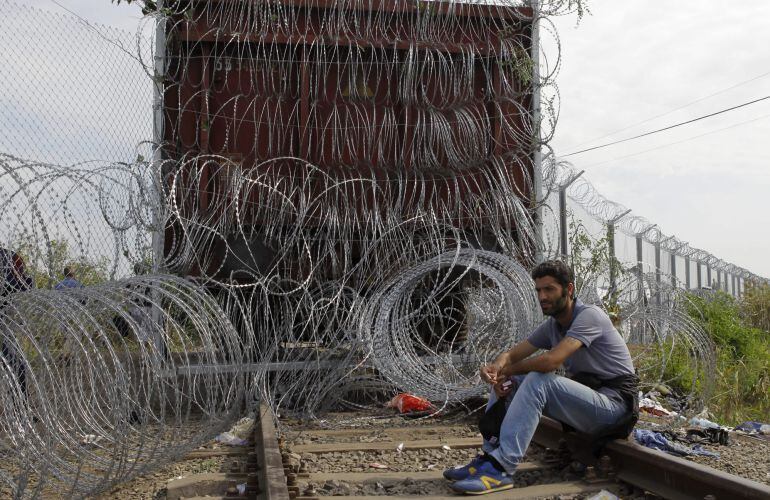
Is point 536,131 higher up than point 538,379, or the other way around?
point 536,131

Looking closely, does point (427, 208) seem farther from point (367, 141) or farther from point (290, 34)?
point (290, 34)

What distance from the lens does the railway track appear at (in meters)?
4.10

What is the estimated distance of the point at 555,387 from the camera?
4504mm

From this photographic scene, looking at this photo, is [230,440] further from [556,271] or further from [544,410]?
[556,271]

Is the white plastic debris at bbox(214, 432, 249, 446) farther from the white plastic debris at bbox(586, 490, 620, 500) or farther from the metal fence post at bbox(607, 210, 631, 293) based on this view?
the metal fence post at bbox(607, 210, 631, 293)

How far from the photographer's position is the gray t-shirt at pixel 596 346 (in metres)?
4.66

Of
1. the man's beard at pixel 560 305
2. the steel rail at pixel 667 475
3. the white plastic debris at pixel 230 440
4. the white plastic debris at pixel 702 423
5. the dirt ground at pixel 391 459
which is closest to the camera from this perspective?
the steel rail at pixel 667 475

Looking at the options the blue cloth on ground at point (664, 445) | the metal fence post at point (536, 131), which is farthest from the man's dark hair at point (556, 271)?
the metal fence post at point (536, 131)

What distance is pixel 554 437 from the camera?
5.50m

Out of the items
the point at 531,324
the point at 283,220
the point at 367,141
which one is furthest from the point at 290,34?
the point at 531,324

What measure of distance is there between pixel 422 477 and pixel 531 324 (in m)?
2.12

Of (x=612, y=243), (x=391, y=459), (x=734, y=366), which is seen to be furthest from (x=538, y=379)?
(x=734, y=366)

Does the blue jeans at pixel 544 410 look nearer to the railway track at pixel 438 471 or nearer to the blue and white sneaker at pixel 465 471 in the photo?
the blue and white sneaker at pixel 465 471

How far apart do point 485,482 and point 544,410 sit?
0.59m
